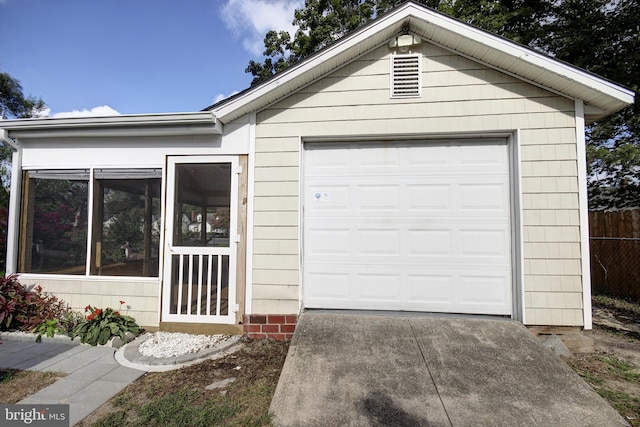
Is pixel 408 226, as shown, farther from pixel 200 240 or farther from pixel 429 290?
pixel 200 240

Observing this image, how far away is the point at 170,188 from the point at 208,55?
5.45 m

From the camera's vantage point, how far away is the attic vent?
3.75m

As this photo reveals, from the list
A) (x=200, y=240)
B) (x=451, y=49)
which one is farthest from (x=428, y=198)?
(x=200, y=240)

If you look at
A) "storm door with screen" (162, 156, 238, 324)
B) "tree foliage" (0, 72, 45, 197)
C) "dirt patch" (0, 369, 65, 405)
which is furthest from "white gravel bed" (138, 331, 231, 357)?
"tree foliage" (0, 72, 45, 197)

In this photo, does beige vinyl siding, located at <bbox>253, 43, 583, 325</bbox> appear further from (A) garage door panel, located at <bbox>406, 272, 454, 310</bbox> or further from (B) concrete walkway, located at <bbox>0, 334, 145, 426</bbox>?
(B) concrete walkway, located at <bbox>0, 334, 145, 426</bbox>

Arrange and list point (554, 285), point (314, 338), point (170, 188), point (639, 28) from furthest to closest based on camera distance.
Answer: point (639, 28) < point (170, 188) < point (554, 285) < point (314, 338)

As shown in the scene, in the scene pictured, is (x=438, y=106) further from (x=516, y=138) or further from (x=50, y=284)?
(x=50, y=284)

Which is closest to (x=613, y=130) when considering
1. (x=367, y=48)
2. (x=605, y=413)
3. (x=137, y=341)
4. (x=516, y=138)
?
(x=516, y=138)

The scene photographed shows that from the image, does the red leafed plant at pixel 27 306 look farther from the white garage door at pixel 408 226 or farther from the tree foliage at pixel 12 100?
the tree foliage at pixel 12 100

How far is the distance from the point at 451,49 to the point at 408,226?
89.9 inches

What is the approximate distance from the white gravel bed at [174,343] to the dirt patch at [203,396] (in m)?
0.33

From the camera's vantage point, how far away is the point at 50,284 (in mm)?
4137

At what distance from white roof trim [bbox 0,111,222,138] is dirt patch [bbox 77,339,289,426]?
9.26 feet

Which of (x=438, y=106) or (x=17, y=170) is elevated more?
(x=438, y=106)
